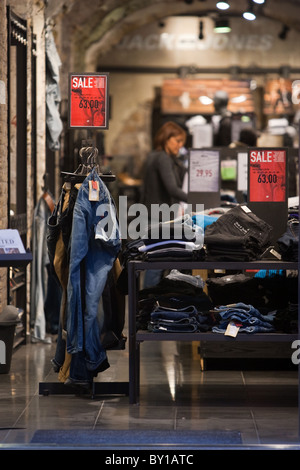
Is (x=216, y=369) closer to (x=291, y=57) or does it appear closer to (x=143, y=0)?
(x=143, y=0)

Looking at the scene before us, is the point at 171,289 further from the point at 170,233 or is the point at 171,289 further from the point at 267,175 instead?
the point at 267,175

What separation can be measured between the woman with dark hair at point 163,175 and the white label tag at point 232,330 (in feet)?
10.9

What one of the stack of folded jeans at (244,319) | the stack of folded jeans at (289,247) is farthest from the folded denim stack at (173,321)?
the stack of folded jeans at (289,247)

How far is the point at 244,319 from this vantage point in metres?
5.35

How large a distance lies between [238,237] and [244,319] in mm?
495

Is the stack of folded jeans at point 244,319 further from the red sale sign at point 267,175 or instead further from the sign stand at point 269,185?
the red sale sign at point 267,175

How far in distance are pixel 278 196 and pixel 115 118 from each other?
45.1 ft

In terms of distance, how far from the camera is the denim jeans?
537 centimetres

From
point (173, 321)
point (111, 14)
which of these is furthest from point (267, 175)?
point (111, 14)

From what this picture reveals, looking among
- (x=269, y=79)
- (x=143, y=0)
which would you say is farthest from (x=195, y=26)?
(x=143, y=0)

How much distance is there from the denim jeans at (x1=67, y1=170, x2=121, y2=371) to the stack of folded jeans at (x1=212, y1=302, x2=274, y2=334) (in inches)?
28.7

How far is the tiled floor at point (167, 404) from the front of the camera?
4.90 meters

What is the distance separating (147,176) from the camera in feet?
29.3

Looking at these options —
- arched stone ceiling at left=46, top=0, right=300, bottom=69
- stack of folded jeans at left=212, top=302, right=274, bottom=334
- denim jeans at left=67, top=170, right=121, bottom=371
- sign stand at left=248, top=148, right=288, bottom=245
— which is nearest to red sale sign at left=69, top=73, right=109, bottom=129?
denim jeans at left=67, top=170, right=121, bottom=371
